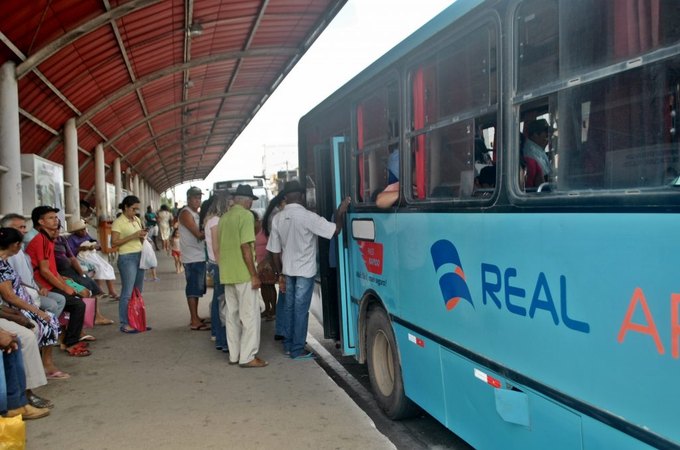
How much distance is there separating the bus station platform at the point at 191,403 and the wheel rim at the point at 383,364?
11.4 inches

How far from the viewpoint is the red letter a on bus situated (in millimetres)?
2066

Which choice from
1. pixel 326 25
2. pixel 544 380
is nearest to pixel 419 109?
pixel 544 380

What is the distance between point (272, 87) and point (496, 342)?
17.3 metres

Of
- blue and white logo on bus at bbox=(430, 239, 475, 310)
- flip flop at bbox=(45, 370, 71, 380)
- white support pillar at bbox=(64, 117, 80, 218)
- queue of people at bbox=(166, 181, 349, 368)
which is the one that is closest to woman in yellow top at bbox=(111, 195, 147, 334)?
queue of people at bbox=(166, 181, 349, 368)

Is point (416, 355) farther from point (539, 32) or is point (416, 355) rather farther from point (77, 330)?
point (77, 330)

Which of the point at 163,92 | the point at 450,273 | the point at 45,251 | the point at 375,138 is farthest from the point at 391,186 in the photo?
the point at 163,92

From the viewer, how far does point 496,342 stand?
10.0ft

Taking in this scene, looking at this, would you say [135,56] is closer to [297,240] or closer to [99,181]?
[99,181]

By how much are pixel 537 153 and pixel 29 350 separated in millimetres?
4036

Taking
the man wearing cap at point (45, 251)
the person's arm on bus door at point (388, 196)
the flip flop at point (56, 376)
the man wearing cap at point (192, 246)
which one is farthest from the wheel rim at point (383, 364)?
the man wearing cap at point (192, 246)

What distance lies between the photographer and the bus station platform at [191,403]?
4309 millimetres

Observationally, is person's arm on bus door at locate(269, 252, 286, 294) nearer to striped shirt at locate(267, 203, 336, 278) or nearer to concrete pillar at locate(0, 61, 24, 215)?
striped shirt at locate(267, 203, 336, 278)

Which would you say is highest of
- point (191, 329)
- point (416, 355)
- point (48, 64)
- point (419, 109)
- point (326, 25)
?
point (326, 25)

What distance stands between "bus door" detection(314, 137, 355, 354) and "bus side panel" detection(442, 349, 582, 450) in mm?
2076
